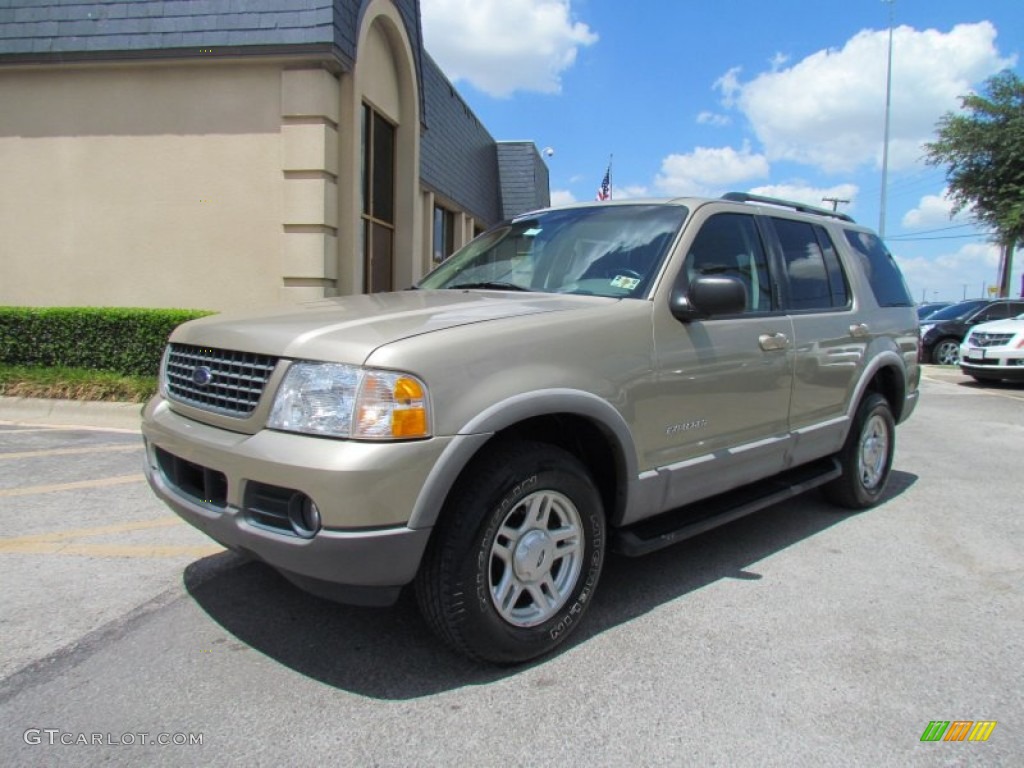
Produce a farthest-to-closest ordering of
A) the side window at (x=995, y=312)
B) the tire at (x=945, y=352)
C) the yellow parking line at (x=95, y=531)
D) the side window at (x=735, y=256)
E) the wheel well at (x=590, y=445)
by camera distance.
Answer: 1. the tire at (x=945, y=352)
2. the side window at (x=995, y=312)
3. the yellow parking line at (x=95, y=531)
4. the side window at (x=735, y=256)
5. the wheel well at (x=590, y=445)

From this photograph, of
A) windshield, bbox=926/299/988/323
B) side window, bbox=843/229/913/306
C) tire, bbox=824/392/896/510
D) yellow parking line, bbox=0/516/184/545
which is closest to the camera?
yellow parking line, bbox=0/516/184/545

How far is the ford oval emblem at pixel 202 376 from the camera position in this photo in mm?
2865

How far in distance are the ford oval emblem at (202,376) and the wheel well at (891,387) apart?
4.26 m

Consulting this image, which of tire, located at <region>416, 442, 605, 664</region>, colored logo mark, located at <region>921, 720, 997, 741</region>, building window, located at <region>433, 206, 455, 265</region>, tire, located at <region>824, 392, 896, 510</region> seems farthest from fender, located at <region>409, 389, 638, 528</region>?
building window, located at <region>433, 206, 455, 265</region>

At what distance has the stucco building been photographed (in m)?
8.79

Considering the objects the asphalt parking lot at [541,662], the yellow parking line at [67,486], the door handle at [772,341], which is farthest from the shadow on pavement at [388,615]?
the yellow parking line at [67,486]

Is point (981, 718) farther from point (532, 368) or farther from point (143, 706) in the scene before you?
point (143, 706)

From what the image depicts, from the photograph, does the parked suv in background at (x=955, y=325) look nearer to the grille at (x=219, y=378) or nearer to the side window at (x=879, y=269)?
the side window at (x=879, y=269)

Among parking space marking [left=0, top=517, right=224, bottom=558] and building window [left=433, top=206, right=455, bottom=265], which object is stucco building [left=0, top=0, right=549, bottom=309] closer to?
parking space marking [left=0, top=517, right=224, bottom=558]

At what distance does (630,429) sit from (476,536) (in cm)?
88

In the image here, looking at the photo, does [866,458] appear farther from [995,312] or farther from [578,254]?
[995,312]

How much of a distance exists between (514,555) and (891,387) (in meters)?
3.87

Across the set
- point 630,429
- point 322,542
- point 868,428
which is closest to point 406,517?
point 322,542

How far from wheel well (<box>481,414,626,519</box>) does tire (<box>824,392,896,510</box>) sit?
234 centimetres
